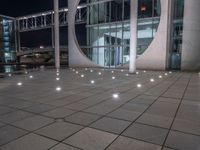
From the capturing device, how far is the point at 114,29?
677 inches

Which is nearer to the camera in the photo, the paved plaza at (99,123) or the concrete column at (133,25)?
the paved plaza at (99,123)

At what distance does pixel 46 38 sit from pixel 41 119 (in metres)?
42.4

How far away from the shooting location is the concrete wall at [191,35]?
506 inches

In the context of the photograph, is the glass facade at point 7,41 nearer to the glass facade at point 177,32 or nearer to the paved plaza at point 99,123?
the glass facade at point 177,32

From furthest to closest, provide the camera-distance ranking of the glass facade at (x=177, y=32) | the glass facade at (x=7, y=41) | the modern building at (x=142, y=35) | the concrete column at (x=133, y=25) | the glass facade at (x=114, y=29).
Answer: the glass facade at (x=7, y=41) → the glass facade at (x=114, y=29) → the glass facade at (x=177, y=32) → the modern building at (x=142, y=35) → the concrete column at (x=133, y=25)

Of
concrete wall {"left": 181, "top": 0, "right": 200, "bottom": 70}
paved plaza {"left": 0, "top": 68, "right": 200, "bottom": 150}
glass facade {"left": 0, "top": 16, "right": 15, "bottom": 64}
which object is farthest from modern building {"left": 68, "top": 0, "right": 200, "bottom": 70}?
glass facade {"left": 0, "top": 16, "right": 15, "bottom": 64}

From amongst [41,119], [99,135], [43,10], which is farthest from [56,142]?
[43,10]

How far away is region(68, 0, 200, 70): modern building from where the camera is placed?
43.0 ft

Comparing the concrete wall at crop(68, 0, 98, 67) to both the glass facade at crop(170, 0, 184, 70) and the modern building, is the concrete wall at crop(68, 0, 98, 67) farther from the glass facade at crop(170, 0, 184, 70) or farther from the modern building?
the glass facade at crop(170, 0, 184, 70)

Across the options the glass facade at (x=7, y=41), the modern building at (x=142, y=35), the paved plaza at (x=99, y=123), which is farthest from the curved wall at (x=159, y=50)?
the glass facade at (x=7, y=41)

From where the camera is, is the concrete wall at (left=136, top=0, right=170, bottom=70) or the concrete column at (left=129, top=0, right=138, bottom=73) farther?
the concrete wall at (left=136, top=0, right=170, bottom=70)

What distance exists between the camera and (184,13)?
43.1 ft

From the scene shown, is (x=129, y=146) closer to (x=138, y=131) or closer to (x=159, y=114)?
(x=138, y=131)

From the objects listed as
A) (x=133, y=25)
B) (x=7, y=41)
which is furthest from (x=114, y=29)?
(x=7, y=41)
